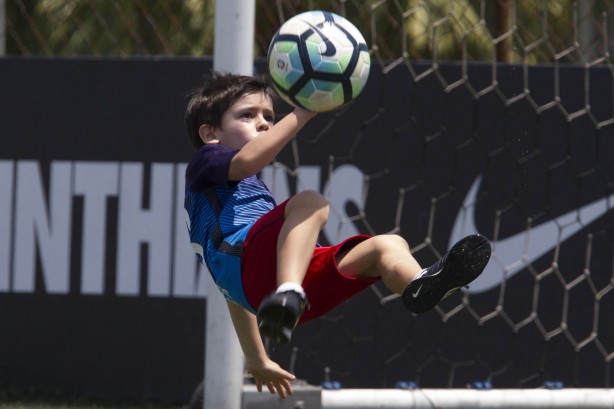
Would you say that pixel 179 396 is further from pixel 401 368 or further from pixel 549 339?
pixel 549 339

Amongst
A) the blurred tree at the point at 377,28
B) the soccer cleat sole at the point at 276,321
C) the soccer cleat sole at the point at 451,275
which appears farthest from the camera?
the blurred tree at the point at 377,28

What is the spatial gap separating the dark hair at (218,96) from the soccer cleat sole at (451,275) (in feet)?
2.65

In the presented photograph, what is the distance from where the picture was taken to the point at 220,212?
3.38 m

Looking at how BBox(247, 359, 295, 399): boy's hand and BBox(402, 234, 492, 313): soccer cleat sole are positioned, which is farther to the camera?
BBox(247, 359, 295, 399): boy's hand

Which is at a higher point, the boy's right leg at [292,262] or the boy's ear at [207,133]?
the boy's ear at [207,133]

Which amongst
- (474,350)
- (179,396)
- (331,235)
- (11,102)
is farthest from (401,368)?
(11,102)

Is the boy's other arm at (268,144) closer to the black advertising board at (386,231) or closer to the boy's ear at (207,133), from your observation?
the boy's ear at (207,133)

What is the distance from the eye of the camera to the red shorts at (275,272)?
10.5 feet

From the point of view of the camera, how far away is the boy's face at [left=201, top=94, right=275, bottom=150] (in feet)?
11.2

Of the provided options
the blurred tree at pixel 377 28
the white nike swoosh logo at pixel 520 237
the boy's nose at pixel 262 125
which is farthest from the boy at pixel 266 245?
the white nike swoosh logo at pixel 520 237

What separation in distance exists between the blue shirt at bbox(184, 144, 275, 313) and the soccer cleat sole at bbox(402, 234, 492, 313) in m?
0.50

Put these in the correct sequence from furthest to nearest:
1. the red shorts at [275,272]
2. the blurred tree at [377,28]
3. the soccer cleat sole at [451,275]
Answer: the blurred tree at [377,28]
the red shorts at [275,272]
the soccer cleat sole at [451,275]

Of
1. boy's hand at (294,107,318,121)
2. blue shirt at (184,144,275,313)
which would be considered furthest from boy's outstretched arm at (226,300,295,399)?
boy's hand at (294,107,318,121)

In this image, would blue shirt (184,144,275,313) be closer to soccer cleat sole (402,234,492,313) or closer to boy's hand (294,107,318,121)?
boy's hand (294,107,318,121)
